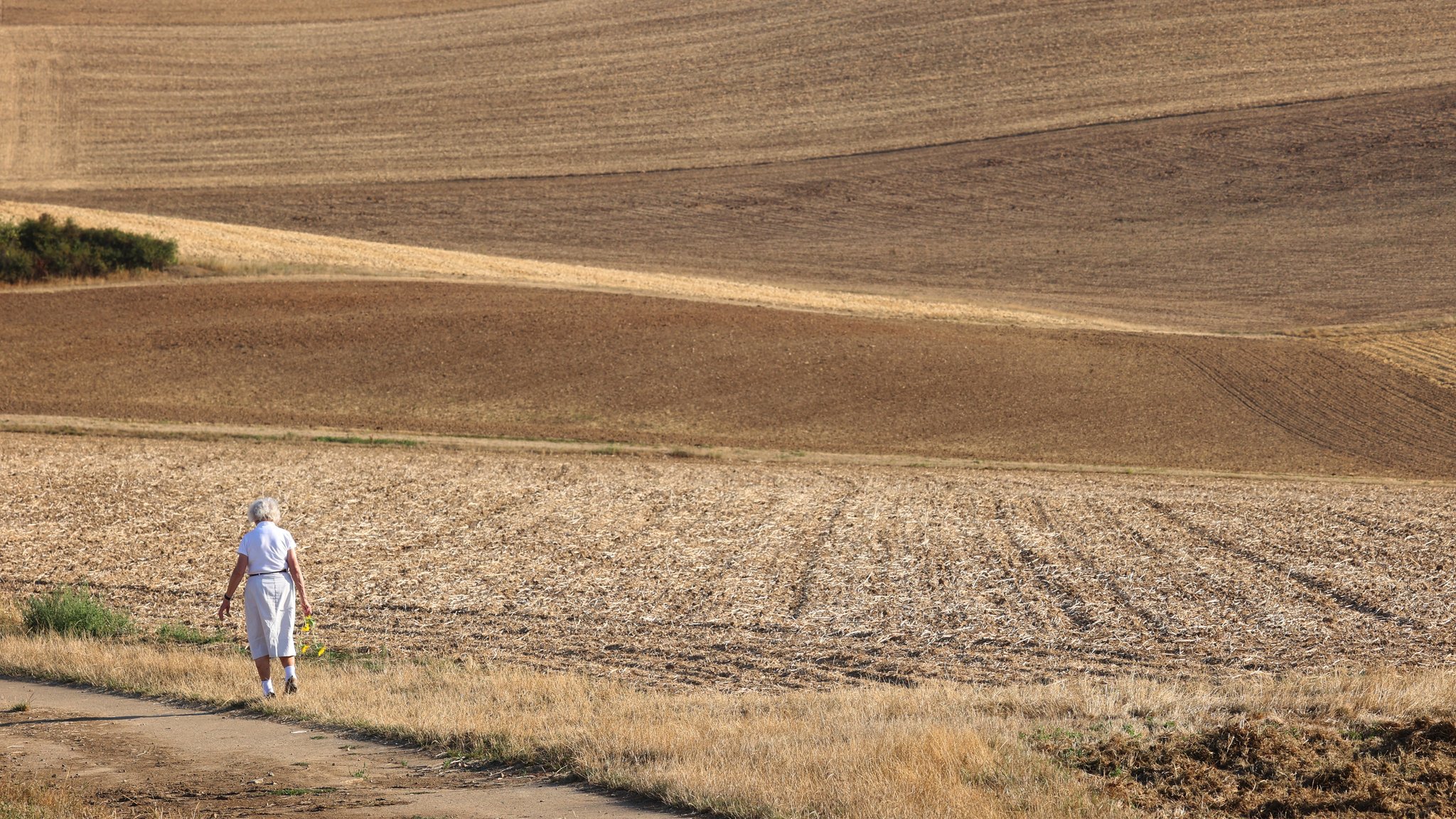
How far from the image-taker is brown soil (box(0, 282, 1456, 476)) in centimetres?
3055

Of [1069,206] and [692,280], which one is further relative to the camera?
[1069,206]

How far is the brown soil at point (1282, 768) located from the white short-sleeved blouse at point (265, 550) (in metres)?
6.32

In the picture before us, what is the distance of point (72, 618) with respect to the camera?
528 inches

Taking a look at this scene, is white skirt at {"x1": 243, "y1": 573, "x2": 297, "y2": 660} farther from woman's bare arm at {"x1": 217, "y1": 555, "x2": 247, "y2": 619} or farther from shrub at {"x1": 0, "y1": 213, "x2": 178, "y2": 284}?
shrub at {"x1": 0, "y1": 213, "x2": 178, "y2": 284}

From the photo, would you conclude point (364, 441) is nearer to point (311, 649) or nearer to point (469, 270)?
point (311, 649)

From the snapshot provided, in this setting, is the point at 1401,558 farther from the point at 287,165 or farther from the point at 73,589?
the point at 287,165

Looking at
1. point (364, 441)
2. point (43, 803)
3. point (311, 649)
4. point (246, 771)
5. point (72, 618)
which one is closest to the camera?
point (43, 803)

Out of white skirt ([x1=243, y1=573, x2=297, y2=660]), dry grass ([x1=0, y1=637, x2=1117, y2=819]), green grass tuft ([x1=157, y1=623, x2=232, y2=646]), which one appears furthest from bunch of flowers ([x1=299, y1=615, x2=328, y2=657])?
green grass tuft ([x1=157, y1=623, x2=232, y2=646])

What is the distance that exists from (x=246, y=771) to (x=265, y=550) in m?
2.43

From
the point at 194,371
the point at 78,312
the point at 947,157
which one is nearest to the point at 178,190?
the point at 78,312

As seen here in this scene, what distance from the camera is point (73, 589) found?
15.7 meters

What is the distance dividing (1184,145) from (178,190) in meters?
47.3

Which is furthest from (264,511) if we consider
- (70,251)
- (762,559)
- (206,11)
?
A: (206,11)

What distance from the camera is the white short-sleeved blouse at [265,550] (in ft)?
36.0
